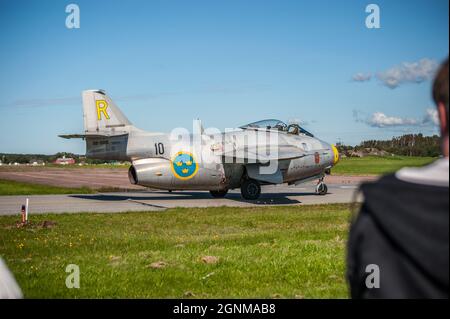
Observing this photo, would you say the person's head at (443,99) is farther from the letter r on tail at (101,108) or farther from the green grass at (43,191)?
the green grass at (43,191)

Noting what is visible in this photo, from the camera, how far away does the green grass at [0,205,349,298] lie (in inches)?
280

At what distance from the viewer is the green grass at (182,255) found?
23.3 ft

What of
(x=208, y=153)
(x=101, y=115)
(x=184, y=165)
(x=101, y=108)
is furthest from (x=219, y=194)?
(x=101, y=108)

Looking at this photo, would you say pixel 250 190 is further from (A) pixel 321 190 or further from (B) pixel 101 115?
(B) pixel 101 115

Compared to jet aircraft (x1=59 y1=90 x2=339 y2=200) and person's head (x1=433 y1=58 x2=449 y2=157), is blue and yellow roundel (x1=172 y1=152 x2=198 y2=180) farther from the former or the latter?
person's head (x1=433 y1=58 x2=449 y2=157)

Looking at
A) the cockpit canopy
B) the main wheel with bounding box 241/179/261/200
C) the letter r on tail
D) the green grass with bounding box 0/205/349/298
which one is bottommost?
the main wheel with bounding box 241/179/261/200

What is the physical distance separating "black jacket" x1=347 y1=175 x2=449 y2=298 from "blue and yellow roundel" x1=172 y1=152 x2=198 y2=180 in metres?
19.8

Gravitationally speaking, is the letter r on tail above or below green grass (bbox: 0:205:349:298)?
above

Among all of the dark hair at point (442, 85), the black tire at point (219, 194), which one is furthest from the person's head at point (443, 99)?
the black tire at point (219, 194)

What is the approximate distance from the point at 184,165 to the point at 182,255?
12.6 meters

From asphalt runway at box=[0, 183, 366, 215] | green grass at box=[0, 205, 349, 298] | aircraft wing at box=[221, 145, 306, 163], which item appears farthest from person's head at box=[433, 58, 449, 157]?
aircraft wing at box=[221, 145, 306, 163]

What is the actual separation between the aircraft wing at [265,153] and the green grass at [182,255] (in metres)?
6.60

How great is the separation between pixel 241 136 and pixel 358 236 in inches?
833
